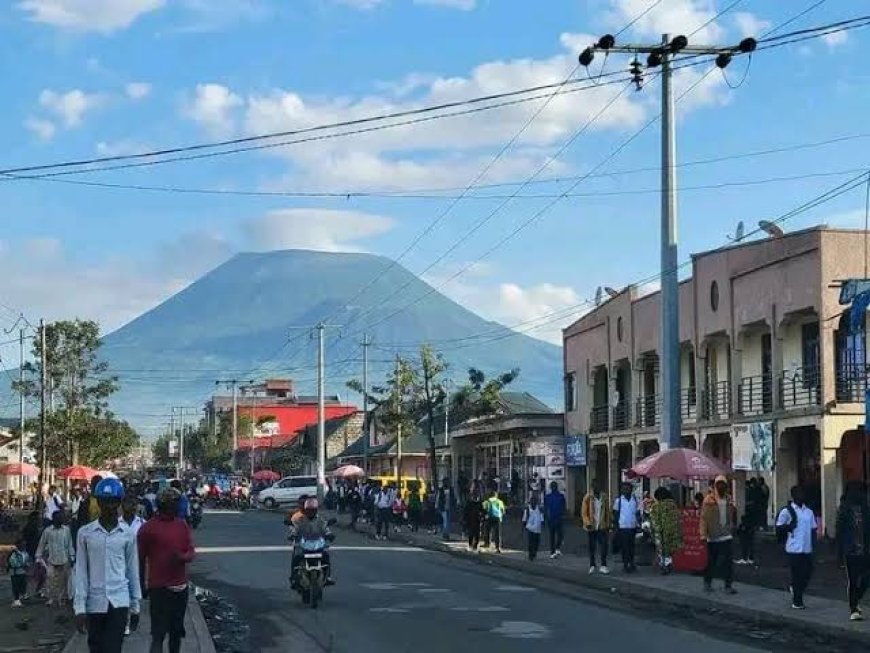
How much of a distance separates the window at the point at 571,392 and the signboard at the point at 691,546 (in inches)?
Result: 1159

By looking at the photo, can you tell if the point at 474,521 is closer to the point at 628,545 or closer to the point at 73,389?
the point at 628,545

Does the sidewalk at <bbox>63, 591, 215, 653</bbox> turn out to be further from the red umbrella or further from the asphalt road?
the red umbrella

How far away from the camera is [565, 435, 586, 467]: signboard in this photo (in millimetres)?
53188

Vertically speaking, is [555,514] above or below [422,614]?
above

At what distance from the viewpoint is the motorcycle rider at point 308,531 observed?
66.3 feet

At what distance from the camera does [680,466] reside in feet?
86.9

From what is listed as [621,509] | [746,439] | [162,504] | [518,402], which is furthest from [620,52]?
[518,402]

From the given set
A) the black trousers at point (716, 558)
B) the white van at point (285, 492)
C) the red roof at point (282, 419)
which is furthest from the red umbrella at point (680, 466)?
the red roof at point (282, 419)

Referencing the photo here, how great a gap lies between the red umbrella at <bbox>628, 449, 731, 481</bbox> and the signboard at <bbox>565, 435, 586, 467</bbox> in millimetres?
26136

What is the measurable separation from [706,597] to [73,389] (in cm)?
4773

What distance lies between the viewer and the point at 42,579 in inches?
877

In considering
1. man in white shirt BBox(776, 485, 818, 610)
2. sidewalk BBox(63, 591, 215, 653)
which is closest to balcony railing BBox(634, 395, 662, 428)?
man in white shirt BBox(776, 485, 818, 610)

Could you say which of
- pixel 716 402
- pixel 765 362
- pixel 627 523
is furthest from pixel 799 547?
pixel 716 402

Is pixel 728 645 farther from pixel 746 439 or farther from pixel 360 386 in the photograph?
pixel 360 386
